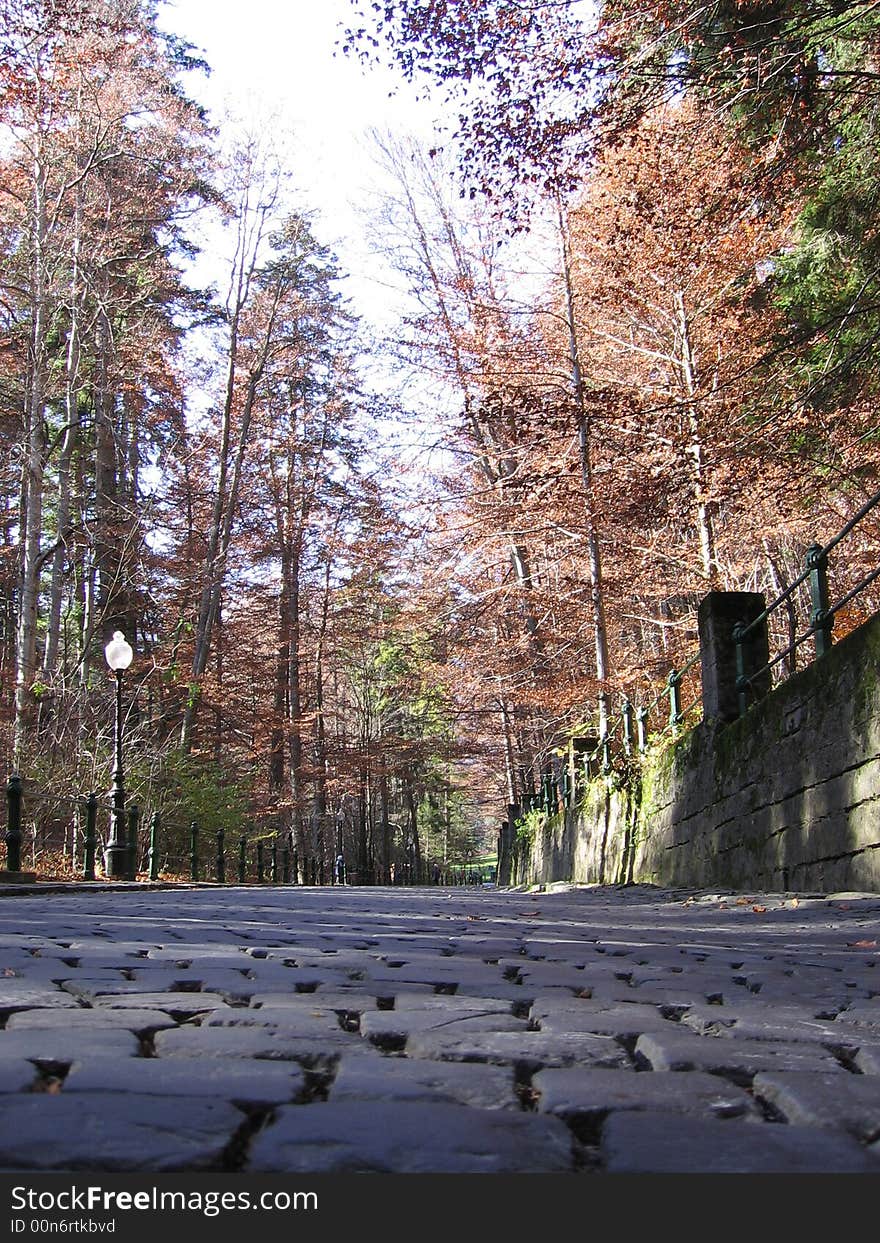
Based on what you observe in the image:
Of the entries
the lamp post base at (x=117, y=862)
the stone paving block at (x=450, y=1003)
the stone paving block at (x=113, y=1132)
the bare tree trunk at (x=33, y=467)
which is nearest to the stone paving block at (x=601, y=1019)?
the stone paving block at (x=450, y=1003)

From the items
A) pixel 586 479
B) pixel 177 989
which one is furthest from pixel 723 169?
pixel 177 989

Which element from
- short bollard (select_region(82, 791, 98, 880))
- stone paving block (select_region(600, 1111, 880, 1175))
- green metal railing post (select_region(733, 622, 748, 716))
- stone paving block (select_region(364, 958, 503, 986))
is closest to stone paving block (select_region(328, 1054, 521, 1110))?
stone paving block (select_region(600, 1111, 880, 1175))

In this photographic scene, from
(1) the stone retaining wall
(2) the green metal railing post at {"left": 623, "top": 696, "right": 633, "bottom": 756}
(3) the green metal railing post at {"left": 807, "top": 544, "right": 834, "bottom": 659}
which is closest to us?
(1) the stone retaining wall

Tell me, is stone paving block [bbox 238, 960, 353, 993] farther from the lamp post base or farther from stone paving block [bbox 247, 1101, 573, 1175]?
the lamp post base

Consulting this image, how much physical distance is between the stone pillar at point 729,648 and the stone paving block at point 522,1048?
8.47m

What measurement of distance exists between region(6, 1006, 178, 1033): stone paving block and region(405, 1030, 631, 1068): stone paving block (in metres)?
0.61

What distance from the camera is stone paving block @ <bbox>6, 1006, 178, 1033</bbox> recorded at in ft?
8.00

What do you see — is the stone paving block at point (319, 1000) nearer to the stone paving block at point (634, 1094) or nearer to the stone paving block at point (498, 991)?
the stone paving block at point (498, 991)

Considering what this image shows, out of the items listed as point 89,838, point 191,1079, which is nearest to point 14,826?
point 89,838

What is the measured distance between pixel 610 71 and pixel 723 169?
3667 millimetres

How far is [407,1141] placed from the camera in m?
1.56

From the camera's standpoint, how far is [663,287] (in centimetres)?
1587

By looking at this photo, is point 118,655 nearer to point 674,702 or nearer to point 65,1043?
point 674,702

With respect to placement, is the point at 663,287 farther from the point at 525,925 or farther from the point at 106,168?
the point at 106,168
